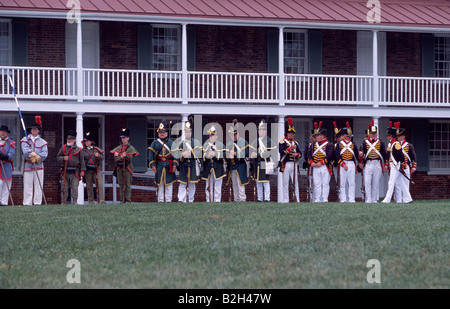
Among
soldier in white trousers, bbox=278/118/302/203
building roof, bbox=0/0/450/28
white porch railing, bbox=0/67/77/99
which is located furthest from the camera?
building roof, bbox=0/0/450/28

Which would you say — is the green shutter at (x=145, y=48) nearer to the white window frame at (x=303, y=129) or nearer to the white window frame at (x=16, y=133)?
the white window frame at (x=16, y=133)

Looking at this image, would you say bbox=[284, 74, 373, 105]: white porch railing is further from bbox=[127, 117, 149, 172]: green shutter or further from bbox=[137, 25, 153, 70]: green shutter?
bbox=[127, 117, 149, 172]: green shutter

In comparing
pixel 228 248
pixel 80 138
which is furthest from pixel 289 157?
pixel 228 248

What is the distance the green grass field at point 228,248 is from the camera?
→ 23.7 feet

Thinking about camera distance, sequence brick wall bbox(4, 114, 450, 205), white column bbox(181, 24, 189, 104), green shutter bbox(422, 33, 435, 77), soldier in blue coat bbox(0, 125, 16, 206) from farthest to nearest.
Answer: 1. green shutter bbox(422, 33, 435, 77)
2. brick wall bbox(4, 114, 450, 205)
3. white column bbox(181, 24, 189, 104)
4. soldier in blue coat bbox(0, 125, 16, 206)

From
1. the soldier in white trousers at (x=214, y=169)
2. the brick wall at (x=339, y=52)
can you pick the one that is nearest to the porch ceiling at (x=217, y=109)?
the brick wall at (x=339, y=52)

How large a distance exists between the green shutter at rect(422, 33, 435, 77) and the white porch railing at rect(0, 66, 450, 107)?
33 cm

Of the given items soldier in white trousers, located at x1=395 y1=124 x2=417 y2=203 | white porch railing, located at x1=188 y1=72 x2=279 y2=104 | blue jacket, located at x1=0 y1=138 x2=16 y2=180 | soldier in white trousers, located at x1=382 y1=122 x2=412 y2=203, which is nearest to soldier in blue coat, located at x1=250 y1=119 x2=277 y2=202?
white porch railing, located at x1=188 y1=72 x2=279 y2=104

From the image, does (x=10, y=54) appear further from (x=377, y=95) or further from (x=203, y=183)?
(x=377, y=95)

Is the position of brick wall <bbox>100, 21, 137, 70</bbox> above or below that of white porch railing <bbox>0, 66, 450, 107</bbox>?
above

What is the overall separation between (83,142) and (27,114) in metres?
3.25

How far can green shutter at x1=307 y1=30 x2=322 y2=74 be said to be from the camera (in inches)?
888

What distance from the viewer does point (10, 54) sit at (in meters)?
20.7

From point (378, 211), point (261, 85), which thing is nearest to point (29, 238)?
point (378, 211)
